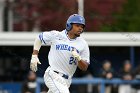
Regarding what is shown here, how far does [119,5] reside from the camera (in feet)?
81.7

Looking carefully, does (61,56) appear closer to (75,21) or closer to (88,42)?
(75,21)

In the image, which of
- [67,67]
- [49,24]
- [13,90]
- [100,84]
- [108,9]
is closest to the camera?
[67,67]

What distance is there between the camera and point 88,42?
18.3 metres

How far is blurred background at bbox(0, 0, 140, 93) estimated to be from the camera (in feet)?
52.7

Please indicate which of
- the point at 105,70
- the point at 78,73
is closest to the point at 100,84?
the point at 105,70

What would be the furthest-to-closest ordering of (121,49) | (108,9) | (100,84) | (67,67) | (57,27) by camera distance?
(108,9) → (57,27) → (121,49) → (100,84) → (67,67)

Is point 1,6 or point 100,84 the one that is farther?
point 1,6

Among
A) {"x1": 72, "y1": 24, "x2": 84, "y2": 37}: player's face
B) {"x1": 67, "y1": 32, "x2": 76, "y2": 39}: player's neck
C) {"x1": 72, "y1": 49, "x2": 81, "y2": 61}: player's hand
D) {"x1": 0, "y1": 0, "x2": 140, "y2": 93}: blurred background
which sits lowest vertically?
{"x1": 0, "y1": 0, "x2": 140, "y2": 93}: blurred background

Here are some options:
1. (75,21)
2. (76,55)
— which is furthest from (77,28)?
Answer: (76,55)

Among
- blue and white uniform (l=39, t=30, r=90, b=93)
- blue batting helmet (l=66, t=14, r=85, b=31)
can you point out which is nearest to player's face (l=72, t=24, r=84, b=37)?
blue batting helmet (l=66, t=14, r=85, b=31)

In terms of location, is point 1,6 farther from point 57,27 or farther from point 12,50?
point 12,50

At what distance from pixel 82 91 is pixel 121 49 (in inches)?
142

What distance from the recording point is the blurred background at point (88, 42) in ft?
52.7

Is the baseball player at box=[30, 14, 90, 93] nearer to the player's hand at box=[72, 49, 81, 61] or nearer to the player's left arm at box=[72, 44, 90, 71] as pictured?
the player's left arm at box=[72, 44, 90, 71]
